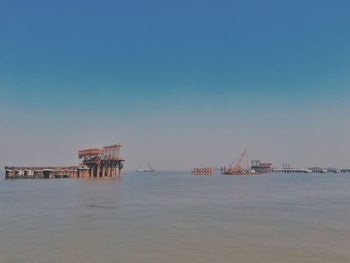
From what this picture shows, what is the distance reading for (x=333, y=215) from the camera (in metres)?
28.0

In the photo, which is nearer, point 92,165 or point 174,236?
point 174,236

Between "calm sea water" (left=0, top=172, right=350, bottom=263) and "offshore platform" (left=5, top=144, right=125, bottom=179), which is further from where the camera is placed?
"offshore platform" (left=5, top=144, right=125, bottom=179)

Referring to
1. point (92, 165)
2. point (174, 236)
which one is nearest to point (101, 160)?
point (92, 165)

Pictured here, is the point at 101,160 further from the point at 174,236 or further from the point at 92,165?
the point at 174,236

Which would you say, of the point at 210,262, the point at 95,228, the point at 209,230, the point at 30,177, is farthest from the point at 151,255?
the point at 30,177

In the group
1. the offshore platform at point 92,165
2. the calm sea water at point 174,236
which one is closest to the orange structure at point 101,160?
the offshore platform at point 92,165

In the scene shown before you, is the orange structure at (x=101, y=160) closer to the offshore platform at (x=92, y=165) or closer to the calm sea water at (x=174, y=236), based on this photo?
the offshore platform at (x=92, y=165)

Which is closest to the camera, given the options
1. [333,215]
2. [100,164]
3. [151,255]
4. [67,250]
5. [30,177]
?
[151,255]

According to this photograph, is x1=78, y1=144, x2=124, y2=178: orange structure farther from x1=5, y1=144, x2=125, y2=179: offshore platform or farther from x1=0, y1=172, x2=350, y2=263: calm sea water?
x1=0, y1=172, x2=350, y2=263: calm sea water

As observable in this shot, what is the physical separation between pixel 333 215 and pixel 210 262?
20.0 m

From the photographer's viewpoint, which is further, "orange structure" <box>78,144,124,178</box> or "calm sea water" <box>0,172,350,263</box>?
"orange structure" <box>78,144,124,178</box>

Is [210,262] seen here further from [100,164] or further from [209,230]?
[100,164]

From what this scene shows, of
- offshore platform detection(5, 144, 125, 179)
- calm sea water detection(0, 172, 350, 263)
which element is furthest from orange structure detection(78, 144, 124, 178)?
calm sea water detection(0, 172, 350, 263)

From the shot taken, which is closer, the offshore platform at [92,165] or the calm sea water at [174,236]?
the calm sea water at [174,236]
